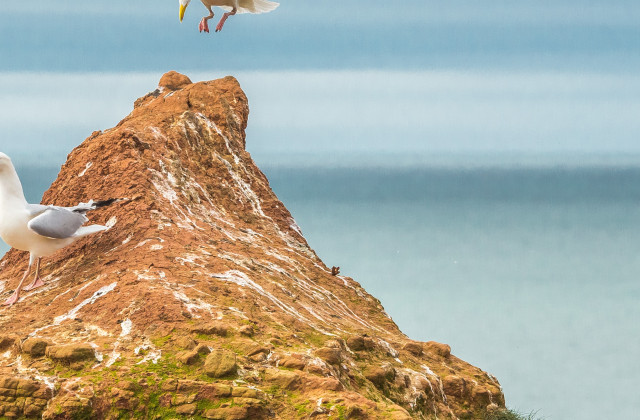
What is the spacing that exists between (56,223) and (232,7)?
7.14 metres

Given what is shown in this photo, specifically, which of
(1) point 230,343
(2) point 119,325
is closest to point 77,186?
(2) point 119,325

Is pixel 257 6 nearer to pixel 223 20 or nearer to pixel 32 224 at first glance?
pixel 223 20

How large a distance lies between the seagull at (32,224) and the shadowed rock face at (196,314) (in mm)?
361

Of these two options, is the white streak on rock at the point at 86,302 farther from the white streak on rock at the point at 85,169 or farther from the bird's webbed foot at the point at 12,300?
the white streak on rock at the point at 85,169

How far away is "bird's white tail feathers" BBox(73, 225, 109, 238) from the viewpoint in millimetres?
11584

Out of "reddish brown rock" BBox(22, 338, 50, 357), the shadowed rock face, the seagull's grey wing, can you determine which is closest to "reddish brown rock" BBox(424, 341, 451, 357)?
the shadowed rock face

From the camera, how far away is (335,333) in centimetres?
1055

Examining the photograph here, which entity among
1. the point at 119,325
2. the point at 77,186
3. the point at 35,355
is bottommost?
the point at 35,355

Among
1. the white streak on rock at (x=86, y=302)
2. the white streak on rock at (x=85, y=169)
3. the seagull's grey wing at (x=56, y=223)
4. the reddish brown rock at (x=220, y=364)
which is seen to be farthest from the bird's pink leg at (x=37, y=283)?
the reddish brown rock at (x=220, y=364)

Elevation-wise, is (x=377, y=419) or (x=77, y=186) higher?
(x=77, y=186)

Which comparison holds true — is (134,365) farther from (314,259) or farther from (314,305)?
(314,259)

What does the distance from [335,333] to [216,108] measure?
6.92 meters

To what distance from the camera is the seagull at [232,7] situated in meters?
16.3

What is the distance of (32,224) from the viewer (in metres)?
11.2
